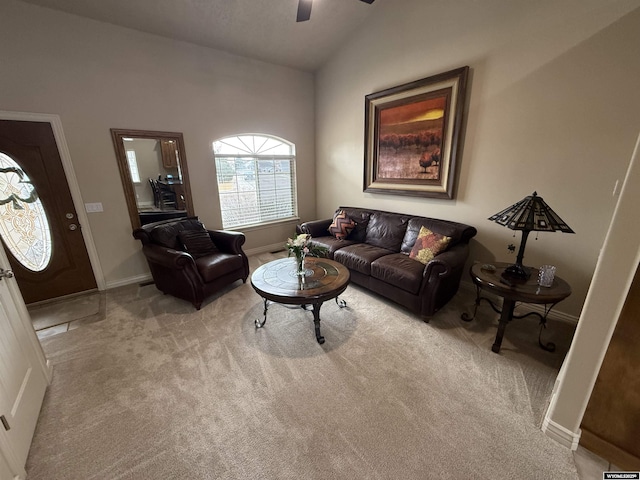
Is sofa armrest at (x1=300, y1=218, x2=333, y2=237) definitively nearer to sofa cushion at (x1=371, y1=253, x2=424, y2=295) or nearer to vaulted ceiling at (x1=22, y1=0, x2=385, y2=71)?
sofa cushion at (x1=371, y1=253, x2=424, y2=295)

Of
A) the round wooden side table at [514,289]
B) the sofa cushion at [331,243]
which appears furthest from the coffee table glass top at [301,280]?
the round wooden side table at [514,289]

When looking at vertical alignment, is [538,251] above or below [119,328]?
above

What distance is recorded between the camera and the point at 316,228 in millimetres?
3998

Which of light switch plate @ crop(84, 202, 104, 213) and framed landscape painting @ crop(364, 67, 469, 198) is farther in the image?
light switch plate @ crop(84, 202, 104, 213)

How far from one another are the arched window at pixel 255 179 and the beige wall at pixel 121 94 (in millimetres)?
188

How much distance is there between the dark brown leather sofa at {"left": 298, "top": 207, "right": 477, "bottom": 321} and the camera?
245 centimetres

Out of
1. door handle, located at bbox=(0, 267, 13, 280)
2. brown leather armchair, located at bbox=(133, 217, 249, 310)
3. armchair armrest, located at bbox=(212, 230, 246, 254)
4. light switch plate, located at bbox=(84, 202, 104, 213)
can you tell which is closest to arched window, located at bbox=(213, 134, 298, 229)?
armchair armrest, located at bbox=(212, 230, 246, 254)

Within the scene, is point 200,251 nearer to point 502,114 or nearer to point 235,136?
point 235,136

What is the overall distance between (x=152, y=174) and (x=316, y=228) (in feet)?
8.04

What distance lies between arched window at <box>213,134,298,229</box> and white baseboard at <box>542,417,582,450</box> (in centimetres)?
424

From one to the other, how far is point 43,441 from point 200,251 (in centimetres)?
209

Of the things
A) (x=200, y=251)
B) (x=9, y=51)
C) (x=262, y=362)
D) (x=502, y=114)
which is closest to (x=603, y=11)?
(x=502, y=114)

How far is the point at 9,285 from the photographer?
1.67 metres

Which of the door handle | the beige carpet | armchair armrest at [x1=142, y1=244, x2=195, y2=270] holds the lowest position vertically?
the beige carpet
